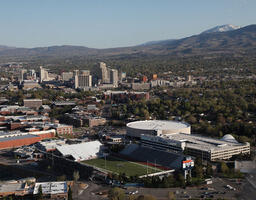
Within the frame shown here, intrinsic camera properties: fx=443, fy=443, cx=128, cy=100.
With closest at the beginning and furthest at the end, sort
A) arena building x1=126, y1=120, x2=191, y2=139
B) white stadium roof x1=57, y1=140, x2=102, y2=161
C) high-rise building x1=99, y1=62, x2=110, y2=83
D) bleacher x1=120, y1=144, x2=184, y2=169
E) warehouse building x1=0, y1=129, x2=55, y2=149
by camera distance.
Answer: bleacher x1=120, y1=144, x2=184, y2=169
white stadium roof x1=57, y1=140, x2=102, y2=161
arena building x1=126, y1=120, x2=191, y2=139
warehouse building x1=0, y1=129, x2=55, y2=149
high-rise building x1=99, y1=62, x2=110, y2=83

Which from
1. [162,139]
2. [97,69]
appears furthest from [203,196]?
[97,69]

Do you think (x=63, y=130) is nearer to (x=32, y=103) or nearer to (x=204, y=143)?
(x=204, y=143)

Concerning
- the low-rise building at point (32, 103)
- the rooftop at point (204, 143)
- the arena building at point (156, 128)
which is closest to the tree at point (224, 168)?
the rooftop at point (204, 143)

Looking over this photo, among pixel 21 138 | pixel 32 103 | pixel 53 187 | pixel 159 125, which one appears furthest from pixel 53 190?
pixel 32 103

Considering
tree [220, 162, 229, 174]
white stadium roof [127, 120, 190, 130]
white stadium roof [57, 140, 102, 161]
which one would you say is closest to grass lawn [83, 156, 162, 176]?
white stadium roof [57, 140, 102, 161]

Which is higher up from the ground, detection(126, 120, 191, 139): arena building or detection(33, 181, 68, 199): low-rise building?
detection(126, 120, 191, 139): arena building

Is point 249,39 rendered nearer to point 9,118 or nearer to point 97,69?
point 97,69

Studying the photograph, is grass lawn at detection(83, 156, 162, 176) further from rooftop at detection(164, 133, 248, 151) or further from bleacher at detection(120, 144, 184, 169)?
rooftop at detection(164, 133, 248, 151)
